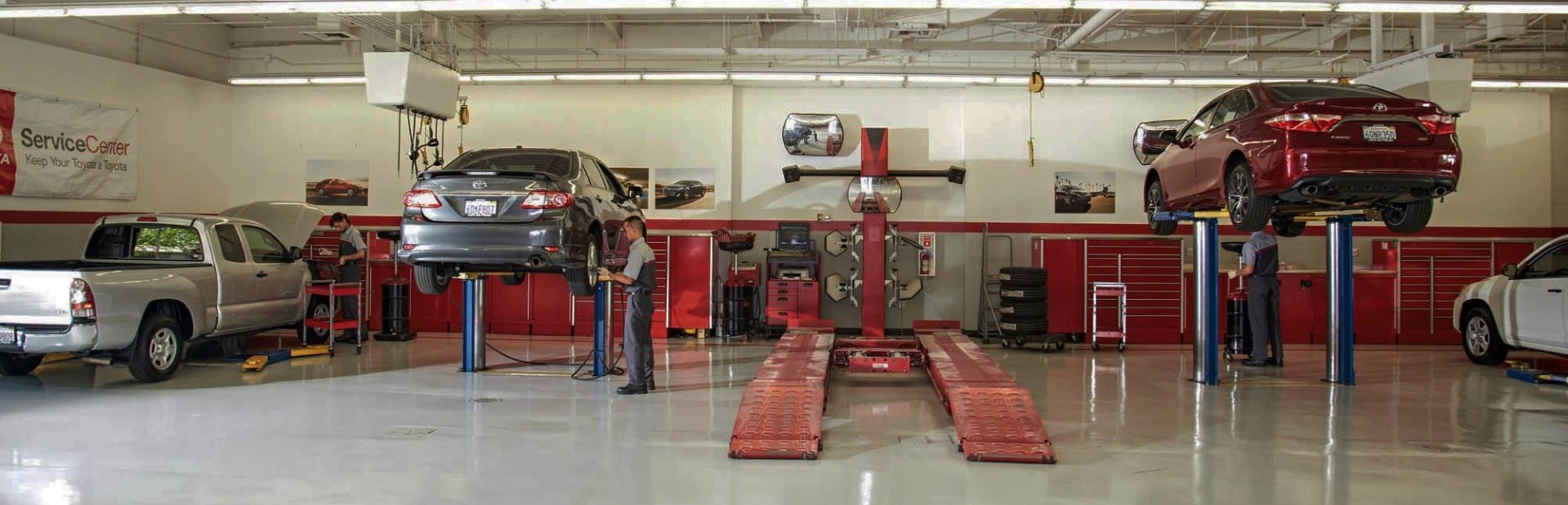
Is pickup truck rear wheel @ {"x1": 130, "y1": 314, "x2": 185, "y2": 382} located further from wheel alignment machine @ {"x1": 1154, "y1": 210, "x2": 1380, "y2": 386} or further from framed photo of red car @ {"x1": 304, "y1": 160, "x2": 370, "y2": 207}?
wheel alignment machine @ {"x1": 1154, "y1": 210, "x2": 1380, "y2": 386}

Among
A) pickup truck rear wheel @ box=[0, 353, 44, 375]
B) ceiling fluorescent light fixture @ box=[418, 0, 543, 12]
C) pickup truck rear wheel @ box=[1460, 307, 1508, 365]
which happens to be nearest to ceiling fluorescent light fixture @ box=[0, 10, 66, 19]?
pickup truck rear wheel @ box=[0, 353, 44, 375]

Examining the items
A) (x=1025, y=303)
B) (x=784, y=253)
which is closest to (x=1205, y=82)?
(x=1025, y=303)

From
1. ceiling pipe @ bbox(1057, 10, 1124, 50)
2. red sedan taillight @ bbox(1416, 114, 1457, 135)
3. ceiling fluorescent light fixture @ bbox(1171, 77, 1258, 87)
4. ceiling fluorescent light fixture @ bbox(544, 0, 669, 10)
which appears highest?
ceiling pipe @ bbox(1057, 10, 1124, 50)

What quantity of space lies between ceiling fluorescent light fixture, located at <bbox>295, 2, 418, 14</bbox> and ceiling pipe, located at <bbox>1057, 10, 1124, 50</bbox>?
21.4ft

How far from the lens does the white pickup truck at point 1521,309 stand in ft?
27.4

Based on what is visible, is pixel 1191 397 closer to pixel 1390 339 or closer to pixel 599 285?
pixel 599 285

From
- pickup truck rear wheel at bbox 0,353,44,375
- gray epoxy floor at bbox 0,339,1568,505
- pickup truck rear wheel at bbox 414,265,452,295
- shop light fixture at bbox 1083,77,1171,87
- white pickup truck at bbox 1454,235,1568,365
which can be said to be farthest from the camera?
shop light fixture at bbox 1083,77,1171,87

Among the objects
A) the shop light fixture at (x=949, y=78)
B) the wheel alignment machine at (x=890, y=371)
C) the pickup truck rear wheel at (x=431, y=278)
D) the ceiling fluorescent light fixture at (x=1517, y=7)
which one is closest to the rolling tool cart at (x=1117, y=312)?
the wheel alignment machine at (x=890, y=371)

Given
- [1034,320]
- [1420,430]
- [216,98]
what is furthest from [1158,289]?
[216,98]

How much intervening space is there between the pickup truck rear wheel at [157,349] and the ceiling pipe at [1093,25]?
8905 mm

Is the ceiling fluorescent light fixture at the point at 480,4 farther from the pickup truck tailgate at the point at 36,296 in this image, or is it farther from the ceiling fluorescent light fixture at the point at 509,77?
the ceiling fluorescent light fixture at the point at 509,77

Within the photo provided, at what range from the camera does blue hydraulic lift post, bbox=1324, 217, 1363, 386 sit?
8.13 m

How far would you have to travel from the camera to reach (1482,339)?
9.73m

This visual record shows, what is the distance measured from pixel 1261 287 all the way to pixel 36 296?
1036cm
